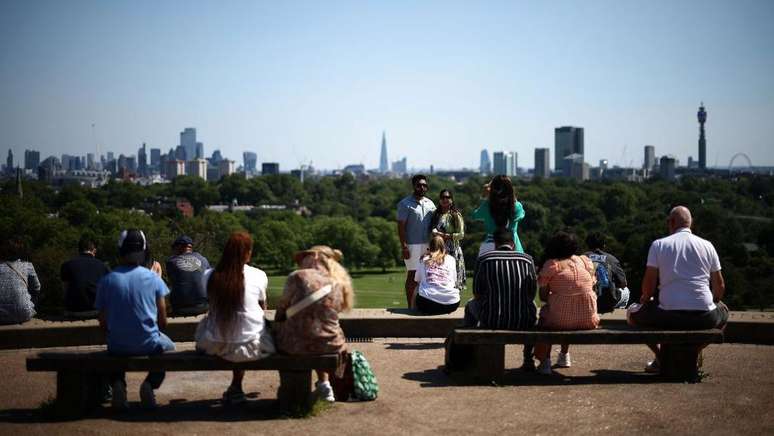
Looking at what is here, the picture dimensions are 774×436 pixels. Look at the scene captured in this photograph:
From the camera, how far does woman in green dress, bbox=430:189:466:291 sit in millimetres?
11422

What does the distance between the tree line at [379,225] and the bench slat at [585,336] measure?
10.4 metres

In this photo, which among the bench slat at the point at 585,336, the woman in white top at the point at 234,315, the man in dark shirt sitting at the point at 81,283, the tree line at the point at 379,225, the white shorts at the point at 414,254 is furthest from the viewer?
the tree line at the point at 379,225

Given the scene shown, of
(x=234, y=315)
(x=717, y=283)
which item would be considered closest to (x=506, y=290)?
(x=717, y=283)

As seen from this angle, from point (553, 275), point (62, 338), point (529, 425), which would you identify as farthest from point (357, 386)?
point (62, 338)

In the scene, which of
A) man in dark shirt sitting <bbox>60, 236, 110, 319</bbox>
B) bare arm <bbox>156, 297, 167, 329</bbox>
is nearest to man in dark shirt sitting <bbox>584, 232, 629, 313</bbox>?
bare arm <bbox>156, 297, 167, 329</bbox>

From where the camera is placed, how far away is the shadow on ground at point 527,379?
8.54 metres

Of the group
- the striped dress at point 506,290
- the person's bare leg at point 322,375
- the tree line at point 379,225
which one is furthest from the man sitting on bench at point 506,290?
the tree line at point 379,225

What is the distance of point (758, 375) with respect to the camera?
8.98 m

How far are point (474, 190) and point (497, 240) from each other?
16712cm

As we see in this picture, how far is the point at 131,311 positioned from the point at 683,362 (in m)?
5.23

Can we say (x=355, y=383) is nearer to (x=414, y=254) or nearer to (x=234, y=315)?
(x=234, y=315)

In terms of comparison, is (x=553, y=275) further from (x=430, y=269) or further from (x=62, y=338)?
(x=62, y=338)

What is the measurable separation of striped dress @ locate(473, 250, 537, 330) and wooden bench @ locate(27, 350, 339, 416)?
71.1 inches

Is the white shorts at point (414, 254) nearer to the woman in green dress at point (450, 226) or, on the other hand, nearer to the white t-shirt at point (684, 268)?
the woman in green dress at point (450, 226)
